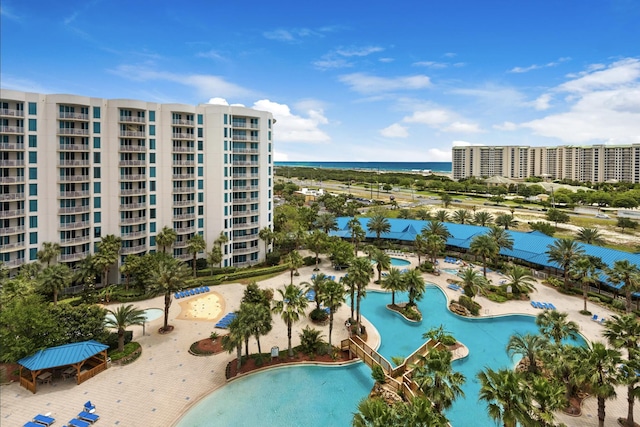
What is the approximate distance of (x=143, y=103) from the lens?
5141 centimetres

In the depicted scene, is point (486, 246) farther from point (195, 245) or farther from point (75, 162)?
point (75, 162)

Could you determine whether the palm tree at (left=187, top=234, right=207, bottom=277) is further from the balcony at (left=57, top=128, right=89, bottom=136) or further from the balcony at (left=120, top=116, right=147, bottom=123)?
the balcony at (left=57, top=128, right=89, bottom=136)

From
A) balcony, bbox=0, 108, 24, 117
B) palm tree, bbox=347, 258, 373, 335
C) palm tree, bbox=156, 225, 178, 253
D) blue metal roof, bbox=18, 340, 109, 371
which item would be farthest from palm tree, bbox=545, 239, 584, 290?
balcony, bbox=0, 108, 24, 117

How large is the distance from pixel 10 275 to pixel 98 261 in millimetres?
11043

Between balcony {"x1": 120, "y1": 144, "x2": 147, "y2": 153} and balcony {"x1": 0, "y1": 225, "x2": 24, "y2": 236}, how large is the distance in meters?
15.8

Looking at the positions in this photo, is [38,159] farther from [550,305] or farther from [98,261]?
[550,305]

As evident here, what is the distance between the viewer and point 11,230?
145 feet

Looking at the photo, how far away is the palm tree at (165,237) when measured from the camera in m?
51.6

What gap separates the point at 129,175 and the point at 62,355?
30354 millimetres

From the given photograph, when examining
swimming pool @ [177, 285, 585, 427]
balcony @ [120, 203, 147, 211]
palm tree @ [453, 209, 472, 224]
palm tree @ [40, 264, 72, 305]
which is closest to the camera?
swimming pool @ [177, 285, 585, 427]

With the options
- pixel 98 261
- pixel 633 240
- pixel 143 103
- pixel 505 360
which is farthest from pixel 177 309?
pixel 633 240

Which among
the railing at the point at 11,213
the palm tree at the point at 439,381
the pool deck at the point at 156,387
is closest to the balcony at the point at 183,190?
→ the railing at the point at 11,213

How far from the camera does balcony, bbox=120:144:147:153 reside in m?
51.0

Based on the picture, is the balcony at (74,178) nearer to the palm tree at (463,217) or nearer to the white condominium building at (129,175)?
the white condominium building at (129,175)
